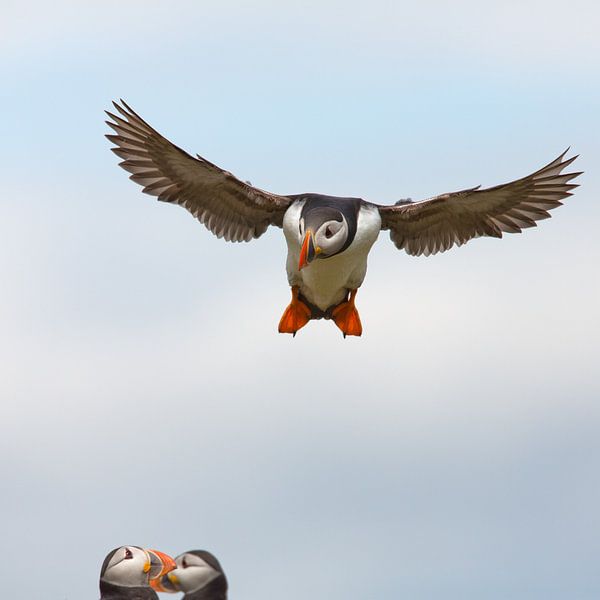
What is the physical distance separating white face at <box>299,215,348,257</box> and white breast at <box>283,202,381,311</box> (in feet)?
1.03

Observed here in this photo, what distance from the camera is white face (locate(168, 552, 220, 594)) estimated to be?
51.5 ft

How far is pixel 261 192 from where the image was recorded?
20547mm

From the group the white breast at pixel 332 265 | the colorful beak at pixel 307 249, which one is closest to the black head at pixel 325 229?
the colorful beak at pixel 307 249

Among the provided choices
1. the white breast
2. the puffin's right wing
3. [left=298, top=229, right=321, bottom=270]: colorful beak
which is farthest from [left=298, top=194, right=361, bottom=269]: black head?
the puffin's right wing

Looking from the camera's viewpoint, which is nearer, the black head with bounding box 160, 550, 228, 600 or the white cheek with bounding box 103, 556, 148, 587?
the black head with bounding box 160, 550, 228, 600

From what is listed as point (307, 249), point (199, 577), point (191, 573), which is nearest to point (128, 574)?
point (191, 573)

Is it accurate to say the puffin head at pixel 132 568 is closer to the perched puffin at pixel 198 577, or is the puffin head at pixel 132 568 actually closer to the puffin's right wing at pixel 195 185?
the perched puffin at pixel 198 577

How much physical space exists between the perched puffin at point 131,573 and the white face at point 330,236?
14.0 ft

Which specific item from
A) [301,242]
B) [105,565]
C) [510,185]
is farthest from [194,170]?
[105,565]

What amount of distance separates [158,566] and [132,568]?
0.28 meters

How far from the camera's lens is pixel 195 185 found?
68.3 feet

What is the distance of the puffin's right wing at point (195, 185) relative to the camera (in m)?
20.3

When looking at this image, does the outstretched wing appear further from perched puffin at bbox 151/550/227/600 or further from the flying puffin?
perched puffin at bbox 151/550/227/600

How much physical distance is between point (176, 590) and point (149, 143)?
251 inches
